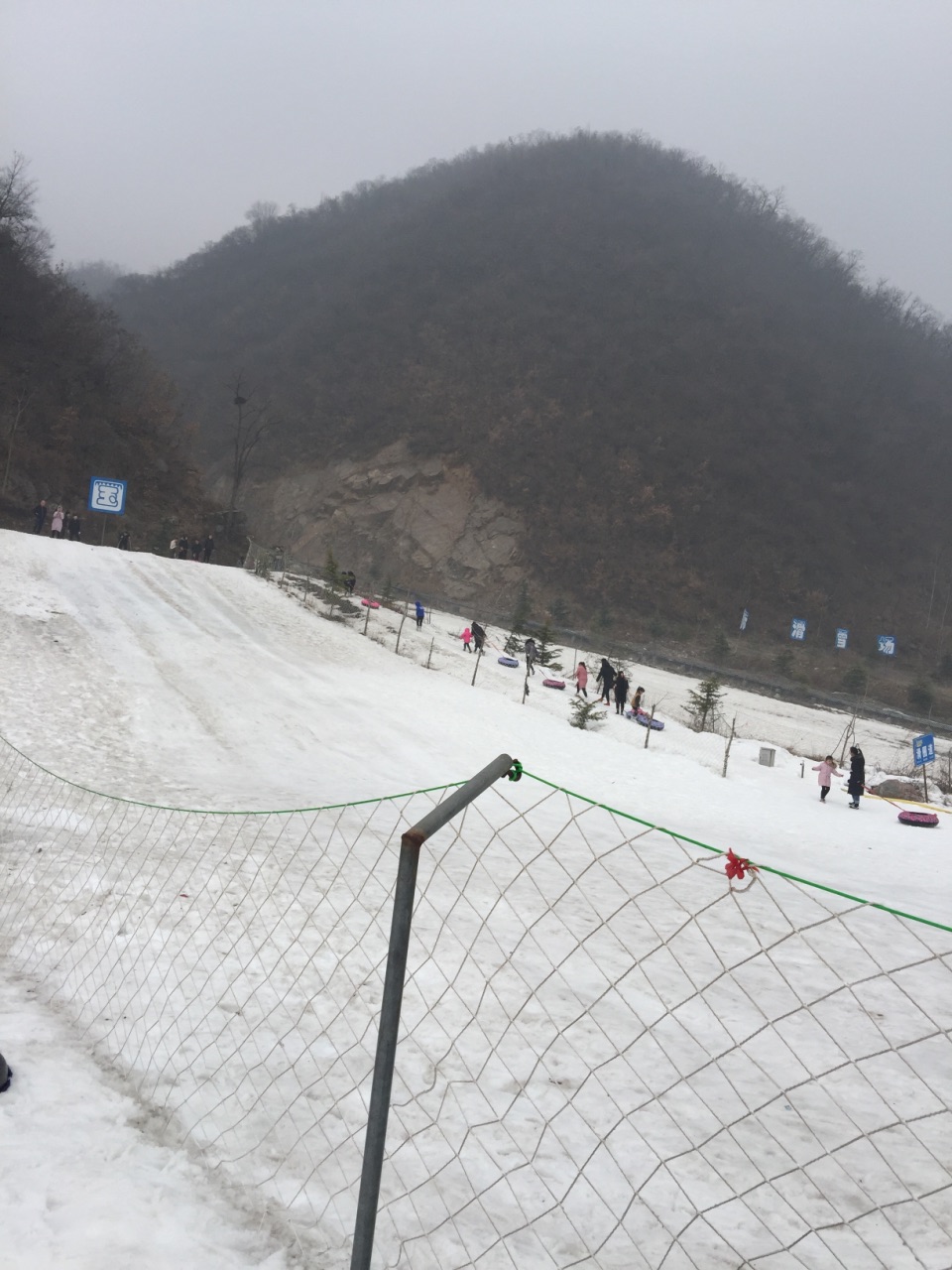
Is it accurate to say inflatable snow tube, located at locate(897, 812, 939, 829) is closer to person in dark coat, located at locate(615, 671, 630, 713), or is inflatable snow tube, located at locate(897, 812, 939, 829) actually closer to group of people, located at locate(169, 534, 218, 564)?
person in dark coat, located at locate(615, 671, 630, 713)

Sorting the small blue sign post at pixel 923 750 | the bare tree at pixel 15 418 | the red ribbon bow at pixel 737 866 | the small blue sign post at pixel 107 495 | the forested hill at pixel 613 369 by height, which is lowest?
the small blue sign post at pixel 923 750

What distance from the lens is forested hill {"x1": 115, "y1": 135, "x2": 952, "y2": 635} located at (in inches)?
2736

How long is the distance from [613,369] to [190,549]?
5480 cm

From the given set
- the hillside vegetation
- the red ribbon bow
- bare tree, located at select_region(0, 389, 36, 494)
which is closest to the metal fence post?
the red ribbon bow

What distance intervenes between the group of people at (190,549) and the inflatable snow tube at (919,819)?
102 feet

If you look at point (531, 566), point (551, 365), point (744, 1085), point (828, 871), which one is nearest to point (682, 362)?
point (551, 365)

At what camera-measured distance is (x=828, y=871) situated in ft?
35.5

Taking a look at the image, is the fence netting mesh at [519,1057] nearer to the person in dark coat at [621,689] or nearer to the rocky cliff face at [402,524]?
the person in dark coat at [621,689]

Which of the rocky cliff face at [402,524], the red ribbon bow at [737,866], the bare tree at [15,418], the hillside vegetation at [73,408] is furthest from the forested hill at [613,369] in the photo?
the red ribbon bow at [737,866]

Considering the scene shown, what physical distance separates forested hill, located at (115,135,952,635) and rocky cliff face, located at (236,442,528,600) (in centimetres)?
226

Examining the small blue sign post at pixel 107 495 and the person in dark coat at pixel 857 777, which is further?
the small blue sign post at pixel 107 495

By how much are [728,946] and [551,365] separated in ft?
262

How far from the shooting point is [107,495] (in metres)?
31.0

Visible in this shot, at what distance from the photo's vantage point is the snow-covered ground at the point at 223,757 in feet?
10.4
